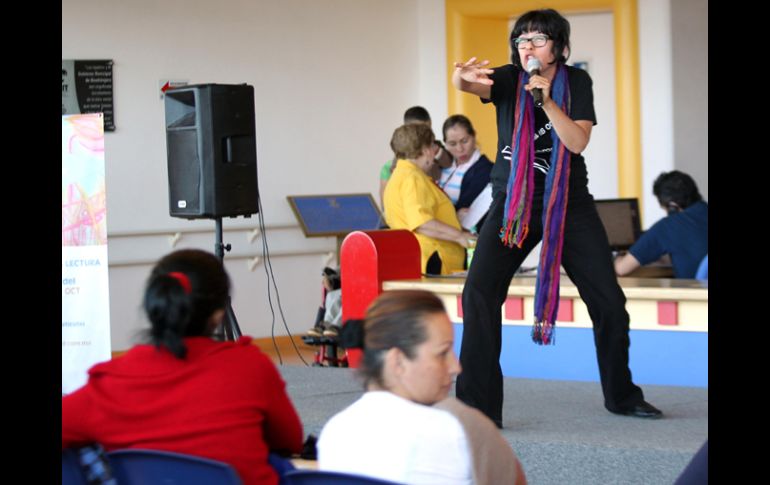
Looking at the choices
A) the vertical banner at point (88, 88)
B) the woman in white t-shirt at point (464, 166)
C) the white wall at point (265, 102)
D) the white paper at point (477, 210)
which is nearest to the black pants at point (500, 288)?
the white paper at point (477, 210)

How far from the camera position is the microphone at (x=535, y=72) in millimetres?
3661

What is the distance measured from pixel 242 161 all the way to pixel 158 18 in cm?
330

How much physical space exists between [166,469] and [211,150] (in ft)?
10.7

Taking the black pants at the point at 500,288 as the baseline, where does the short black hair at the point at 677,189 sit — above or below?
above

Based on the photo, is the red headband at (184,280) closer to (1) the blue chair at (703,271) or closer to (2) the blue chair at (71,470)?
(2) the blue chair at (71,470)

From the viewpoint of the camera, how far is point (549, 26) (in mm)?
3814

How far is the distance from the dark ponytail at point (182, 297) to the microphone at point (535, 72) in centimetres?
156

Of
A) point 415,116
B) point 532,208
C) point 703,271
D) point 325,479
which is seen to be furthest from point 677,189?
point 325,479

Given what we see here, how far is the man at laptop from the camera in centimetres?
606

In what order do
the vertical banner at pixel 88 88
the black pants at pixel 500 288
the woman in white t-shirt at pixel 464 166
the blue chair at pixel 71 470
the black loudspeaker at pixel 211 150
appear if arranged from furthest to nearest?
the vertical banner at pixel 88 88 < the woman in white t-shirt at pixel 464 166 < the black loudspeaker at pixel 211 150 < the black pants at pixel 500 288 < the blue chair at pixel 71 470

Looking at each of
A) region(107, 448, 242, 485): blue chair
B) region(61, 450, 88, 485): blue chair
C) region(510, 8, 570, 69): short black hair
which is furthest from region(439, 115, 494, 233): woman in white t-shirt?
region(107, 448, 242, 485): blue chair

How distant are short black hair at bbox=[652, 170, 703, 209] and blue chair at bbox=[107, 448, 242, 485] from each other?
441 centimetres
